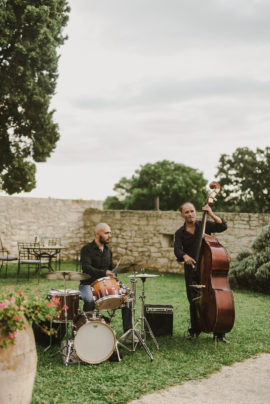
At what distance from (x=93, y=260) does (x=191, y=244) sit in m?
1.32

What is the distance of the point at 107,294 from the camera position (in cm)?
471

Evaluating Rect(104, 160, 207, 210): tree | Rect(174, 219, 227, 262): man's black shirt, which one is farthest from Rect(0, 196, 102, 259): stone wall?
Rect(104, 160, 207, 210): tree

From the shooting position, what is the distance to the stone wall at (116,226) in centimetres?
1184

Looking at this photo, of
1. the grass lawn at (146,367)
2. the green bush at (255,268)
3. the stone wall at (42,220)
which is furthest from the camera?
the stone wall at (42,220)

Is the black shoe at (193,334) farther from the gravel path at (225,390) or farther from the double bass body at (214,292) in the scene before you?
the gravel path at (225,390)

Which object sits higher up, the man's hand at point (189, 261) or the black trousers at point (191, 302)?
the man's hand at point (189, 261)

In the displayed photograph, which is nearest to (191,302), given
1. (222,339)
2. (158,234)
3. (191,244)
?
(222,339)

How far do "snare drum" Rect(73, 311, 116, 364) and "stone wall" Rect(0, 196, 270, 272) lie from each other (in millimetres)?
7470

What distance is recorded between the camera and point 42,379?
4121 mm

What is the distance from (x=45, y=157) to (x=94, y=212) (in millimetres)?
2555

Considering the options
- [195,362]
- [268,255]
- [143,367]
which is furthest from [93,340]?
[268,255]

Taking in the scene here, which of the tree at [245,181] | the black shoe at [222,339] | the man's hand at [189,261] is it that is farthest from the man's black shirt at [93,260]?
the tree at [245,181]

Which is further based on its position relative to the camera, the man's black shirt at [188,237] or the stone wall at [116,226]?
the stone wall at [116,226]

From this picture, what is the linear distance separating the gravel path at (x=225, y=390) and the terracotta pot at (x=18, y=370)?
1.04 meters
